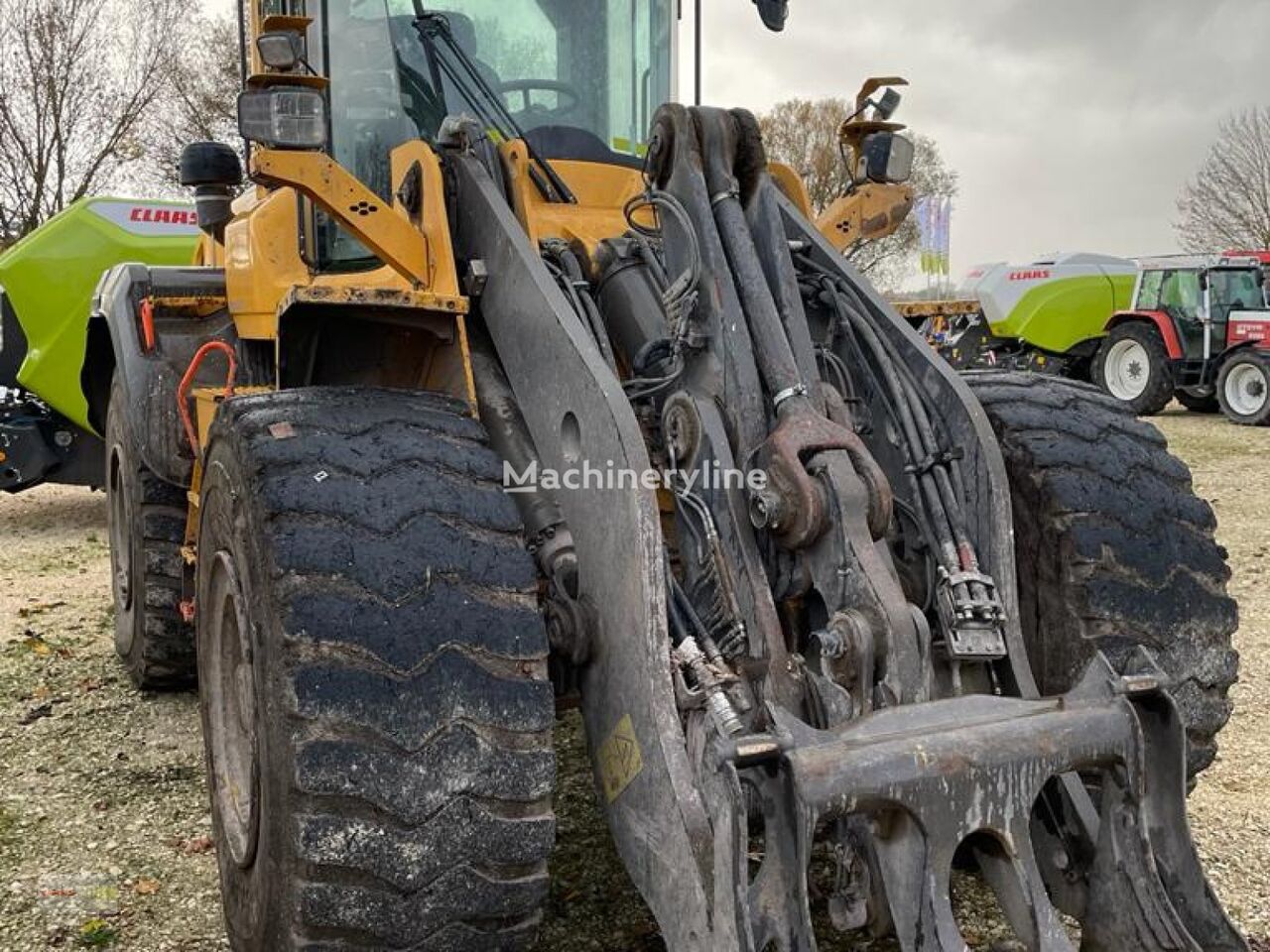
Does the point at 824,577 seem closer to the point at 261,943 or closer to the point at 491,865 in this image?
the point at 491,865

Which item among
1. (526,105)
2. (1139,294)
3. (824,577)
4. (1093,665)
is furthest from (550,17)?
(1139,294)

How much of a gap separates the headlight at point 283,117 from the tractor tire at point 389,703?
0.80m

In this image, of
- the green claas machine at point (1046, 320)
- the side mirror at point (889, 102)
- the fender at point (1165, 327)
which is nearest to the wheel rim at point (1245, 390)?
the fender at point (1165, 327)

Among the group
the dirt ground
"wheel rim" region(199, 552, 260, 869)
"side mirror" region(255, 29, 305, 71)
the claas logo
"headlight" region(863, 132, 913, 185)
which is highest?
the claas logo

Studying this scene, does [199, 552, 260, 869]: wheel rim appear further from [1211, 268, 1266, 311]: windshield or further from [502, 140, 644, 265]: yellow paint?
[1211, 268, 1266, 311]: windshield

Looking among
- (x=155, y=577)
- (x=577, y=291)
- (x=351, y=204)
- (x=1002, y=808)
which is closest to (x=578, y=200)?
(x=577, y=291)

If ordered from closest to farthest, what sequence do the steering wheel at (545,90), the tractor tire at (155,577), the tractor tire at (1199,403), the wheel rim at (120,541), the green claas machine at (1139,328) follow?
the steering wheel at (545,90) < the tractor tire at (155,577) < the wheel rim at (120,541) < the green claas machine at (1139,328) < the tractor tire at (1199,403)

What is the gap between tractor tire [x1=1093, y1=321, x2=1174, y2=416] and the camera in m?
19.3

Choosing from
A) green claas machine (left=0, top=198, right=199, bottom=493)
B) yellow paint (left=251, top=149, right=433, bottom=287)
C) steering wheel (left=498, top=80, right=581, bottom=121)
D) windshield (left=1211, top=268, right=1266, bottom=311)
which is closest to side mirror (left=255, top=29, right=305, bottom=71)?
yellow paint (left=251, top=149, right=433, bottom=287)

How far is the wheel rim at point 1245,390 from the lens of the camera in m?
18.1

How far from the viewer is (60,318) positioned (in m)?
9.30

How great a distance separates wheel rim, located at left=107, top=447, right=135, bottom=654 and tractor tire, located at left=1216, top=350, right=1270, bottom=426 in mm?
16175

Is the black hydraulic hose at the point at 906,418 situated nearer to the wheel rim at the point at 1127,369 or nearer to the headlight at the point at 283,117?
the headlight at the point at 283,117

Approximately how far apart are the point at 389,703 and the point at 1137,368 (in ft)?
63.9
